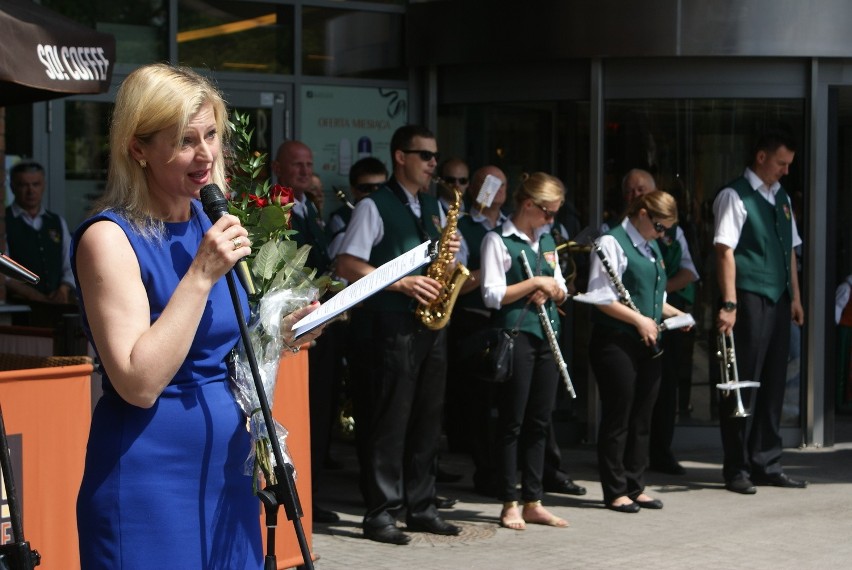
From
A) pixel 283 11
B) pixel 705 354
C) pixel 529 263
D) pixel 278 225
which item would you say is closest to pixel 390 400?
pixel 529 263

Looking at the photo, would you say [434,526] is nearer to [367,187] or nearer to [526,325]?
[526,325]

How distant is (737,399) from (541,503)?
1419 mm

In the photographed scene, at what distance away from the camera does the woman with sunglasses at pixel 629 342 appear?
758 cm

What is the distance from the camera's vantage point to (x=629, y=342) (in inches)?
300

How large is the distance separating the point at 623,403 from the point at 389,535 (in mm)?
1669

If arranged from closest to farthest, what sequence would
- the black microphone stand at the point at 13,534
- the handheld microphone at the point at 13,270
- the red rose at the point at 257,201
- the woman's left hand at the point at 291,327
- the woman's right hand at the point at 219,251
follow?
the woman's right hand at the point at 219,251, the black microphone stand at the point at 13,534, the handheld microphone at the point at 13,270, the woman's left hand at the point at 291,327, the red rose at the point at 257,201

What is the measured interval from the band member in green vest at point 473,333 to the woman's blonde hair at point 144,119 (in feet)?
16.8

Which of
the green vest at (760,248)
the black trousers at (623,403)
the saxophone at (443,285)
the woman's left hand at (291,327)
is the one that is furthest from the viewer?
the green vest at (760,248)

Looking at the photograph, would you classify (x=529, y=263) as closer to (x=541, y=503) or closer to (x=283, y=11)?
(x=541, y=503)

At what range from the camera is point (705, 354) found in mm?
9914

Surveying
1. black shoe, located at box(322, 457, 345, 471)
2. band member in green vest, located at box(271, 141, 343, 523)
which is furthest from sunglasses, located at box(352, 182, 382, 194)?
black shoe, located at box(322, 457, 345, 471)

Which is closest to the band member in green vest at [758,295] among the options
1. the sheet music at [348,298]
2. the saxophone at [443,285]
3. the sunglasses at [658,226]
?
the sunglasses at [658,226]

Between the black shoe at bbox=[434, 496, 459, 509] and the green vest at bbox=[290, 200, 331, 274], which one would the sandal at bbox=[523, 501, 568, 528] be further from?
the green vest at bbox=[290, 200, 331, 274]

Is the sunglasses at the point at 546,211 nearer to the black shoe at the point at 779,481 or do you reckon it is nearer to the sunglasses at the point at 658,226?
the sunglasses at the point at 658,226
